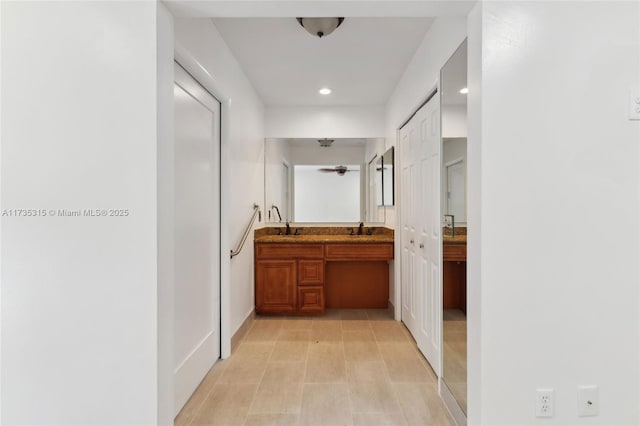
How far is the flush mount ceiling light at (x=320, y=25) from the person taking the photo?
216 cm

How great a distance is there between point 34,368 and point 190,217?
987mm

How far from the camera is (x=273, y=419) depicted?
1840mm

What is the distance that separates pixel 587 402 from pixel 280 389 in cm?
157

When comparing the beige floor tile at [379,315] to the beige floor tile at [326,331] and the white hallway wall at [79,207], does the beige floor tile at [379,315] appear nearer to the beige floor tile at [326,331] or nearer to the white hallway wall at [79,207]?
the beige floor tile at [326,331]

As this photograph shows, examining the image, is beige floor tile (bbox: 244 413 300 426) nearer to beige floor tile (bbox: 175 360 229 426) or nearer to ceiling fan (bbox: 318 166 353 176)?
beige floor tile (bbox: 175 360 229 426)

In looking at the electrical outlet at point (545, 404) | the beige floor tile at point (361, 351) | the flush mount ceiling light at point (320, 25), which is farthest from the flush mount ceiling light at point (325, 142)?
the electrical outlet at point (545, 404)

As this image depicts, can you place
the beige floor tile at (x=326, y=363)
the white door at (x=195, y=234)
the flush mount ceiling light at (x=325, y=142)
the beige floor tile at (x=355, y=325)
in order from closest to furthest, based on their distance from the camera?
the white door at (x=195, y=234), the beige floor tile at (x=326, y=363), the beige floor tile at (x=355, y=325), the flush mount ceiling light at (x=325, y=142)

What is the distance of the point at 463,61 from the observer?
174 centimetres

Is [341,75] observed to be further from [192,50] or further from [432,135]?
[192,50]

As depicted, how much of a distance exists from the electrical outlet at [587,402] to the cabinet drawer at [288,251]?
2444mm

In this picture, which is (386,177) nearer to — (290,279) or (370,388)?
(290,279)

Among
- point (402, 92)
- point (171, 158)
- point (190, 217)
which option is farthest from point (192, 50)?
point (402, 92)

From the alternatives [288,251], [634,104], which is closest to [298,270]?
[288,251]

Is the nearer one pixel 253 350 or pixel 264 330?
pixel 253 350
